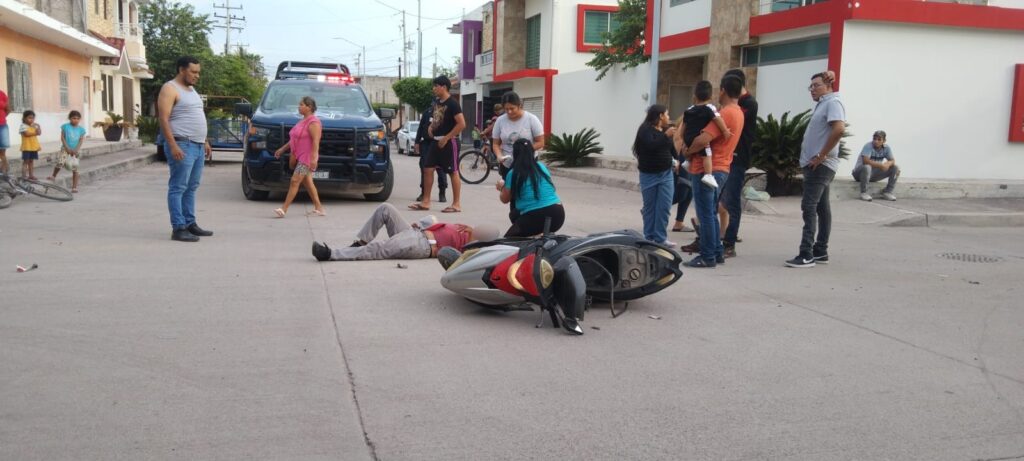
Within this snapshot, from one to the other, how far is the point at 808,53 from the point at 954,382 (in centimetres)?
1285

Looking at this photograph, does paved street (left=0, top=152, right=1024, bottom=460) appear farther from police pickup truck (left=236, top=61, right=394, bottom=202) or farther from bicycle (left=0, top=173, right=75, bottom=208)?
police pickup truck (left=236, top=61, right=394, bottom=202)

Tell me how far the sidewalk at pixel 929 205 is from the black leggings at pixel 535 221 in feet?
23.5

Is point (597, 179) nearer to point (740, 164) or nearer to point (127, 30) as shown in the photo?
point (740, 164)

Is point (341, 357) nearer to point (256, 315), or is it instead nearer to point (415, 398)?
point (415, 398)

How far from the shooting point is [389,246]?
25.6ft

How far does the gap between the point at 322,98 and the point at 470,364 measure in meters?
9.71

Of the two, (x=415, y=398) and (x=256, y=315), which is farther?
(x=256, y=315)

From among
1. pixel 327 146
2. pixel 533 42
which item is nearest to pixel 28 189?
pixel 327 146

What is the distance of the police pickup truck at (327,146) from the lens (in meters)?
12.2

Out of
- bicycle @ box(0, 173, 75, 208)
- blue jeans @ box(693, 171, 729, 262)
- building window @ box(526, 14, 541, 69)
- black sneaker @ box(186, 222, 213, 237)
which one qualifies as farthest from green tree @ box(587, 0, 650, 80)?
black sneaker @ box(186, 222, 213, 237)

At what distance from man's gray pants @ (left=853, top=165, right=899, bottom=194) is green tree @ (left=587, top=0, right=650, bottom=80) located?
1175cm

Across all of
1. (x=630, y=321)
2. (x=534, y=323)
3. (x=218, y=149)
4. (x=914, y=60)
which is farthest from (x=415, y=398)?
(x=218, y=149)

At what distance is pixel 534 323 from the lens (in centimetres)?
579

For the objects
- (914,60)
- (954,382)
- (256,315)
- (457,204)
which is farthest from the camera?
(914,60)
